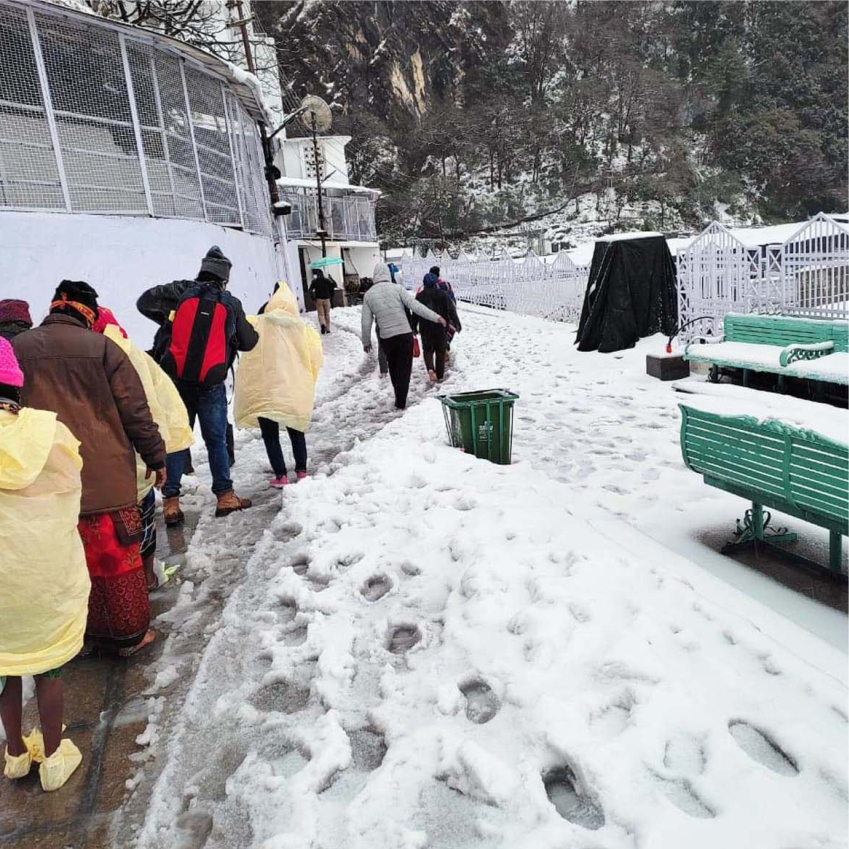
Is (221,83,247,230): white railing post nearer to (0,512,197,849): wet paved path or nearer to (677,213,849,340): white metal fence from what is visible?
(677,213,849,340): white metal fence

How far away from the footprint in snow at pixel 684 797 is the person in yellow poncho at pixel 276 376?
3.73m

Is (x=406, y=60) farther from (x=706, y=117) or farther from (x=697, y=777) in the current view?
(x=697, y=777)

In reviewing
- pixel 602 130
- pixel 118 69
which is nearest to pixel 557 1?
pixel 602 130

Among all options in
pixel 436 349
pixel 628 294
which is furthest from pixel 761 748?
pixel 628 294

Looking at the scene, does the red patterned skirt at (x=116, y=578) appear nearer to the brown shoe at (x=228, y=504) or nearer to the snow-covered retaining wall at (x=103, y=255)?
the brown shoe at (x=228, y=504)

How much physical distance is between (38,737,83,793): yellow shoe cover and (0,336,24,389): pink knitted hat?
52.7 inches

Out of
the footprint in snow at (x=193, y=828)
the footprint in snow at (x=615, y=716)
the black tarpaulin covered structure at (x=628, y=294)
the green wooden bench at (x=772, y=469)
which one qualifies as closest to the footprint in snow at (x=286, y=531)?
the footprint in snow at (x=193, y=828)

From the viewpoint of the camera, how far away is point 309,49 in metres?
48.9

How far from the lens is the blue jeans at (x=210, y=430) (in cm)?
457

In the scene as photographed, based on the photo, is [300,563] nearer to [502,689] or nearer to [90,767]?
[90,767]

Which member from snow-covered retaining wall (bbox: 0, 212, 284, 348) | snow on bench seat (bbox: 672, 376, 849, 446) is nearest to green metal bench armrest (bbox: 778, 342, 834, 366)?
snow on bench seat (bbox: 672, 376, 849, 446)

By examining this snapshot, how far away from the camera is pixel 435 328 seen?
932 centimetres

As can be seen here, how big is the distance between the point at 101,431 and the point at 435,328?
22.3ft

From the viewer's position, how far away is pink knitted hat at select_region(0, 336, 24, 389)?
214cm
